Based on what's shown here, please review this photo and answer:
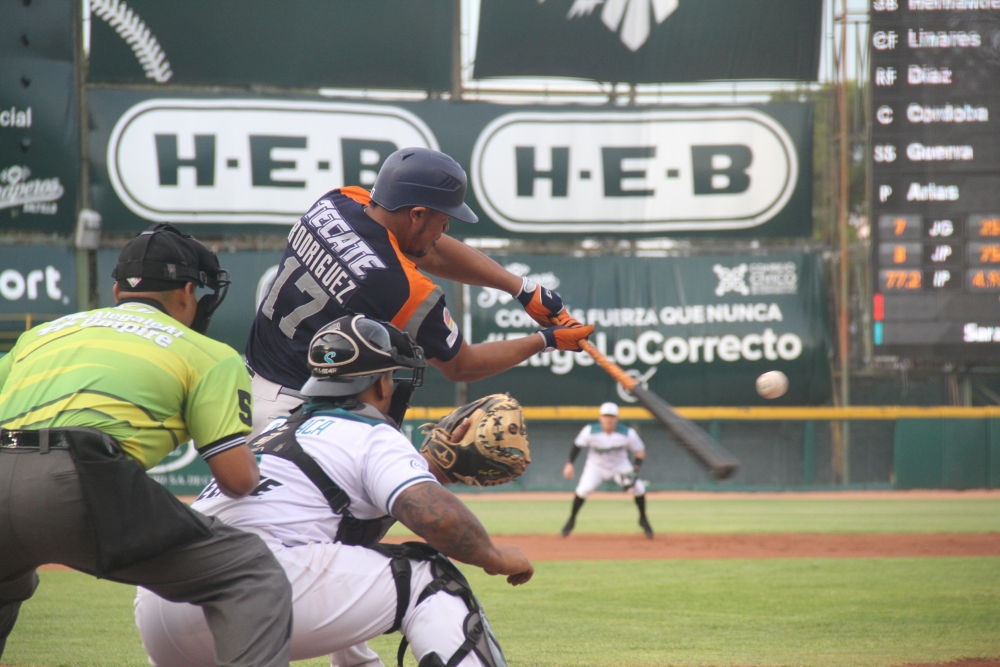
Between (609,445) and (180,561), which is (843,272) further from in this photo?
(180,561)

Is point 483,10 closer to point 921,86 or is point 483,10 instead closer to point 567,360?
point 567,360

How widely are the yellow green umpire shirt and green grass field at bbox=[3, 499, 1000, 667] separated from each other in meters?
2.65

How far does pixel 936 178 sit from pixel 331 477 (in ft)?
36.2

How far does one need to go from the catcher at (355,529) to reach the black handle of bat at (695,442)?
766mm

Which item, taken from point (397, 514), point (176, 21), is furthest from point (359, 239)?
point (176, 21)

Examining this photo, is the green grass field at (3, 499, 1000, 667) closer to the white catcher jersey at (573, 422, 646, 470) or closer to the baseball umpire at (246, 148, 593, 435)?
the baseball umpire at (246, 148, 593, 435)

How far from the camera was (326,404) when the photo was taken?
8.72 ft

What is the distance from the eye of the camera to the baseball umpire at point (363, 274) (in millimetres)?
3299

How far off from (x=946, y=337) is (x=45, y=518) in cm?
1148

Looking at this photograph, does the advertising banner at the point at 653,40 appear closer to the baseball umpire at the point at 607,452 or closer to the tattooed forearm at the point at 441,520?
the baseball umpire at the point at 607,452

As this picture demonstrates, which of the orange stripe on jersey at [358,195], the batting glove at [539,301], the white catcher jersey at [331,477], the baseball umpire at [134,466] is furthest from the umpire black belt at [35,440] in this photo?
the batting glove at [539,301]

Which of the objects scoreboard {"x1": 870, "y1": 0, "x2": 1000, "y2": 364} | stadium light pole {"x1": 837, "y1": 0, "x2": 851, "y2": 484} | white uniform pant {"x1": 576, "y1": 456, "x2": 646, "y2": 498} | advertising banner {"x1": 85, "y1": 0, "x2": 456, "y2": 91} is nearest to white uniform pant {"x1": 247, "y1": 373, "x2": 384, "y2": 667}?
white uniform pant {"x1": 576, "y1": 456, "x2": 646, "y2": 498}

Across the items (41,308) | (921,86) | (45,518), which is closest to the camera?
(45,518)

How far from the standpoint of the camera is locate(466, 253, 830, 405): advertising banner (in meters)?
17.1
